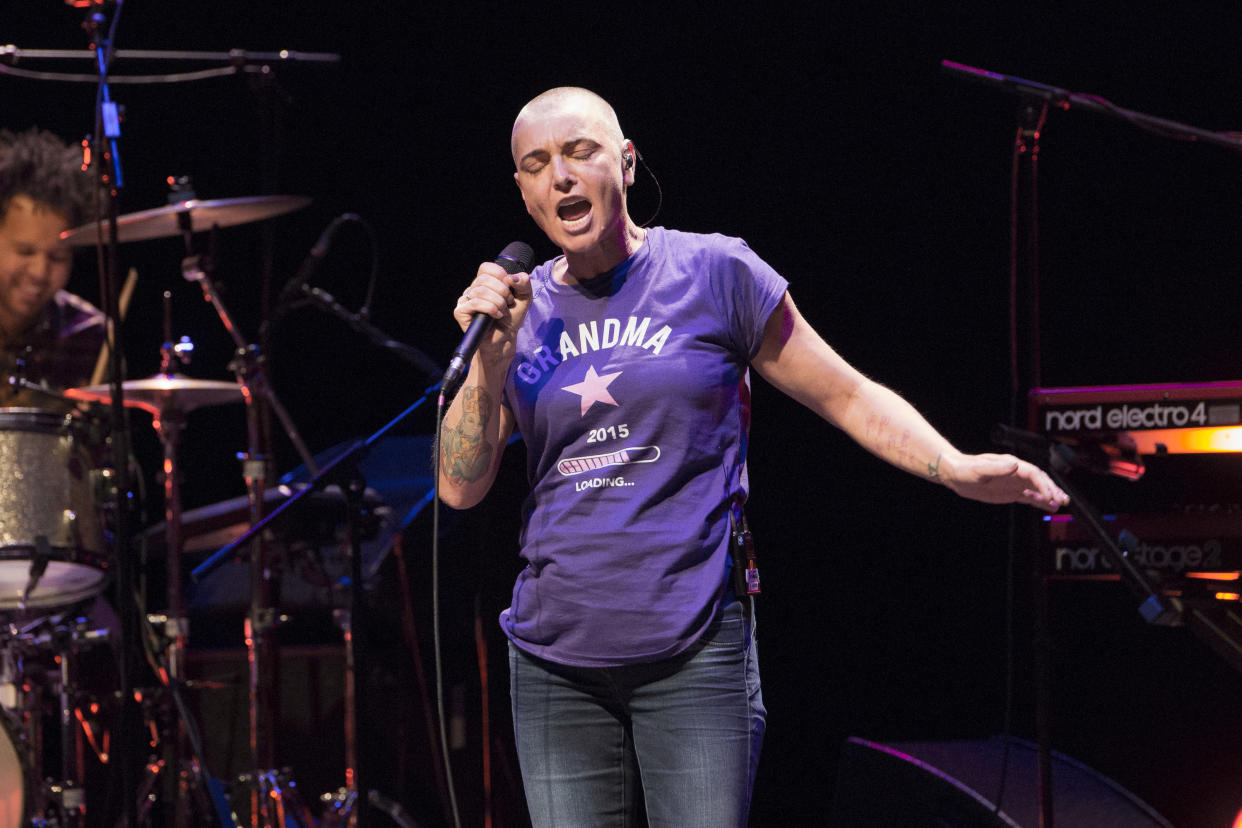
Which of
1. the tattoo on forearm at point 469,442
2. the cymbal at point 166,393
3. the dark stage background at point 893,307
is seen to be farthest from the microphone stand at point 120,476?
the tattoo on forearm at point 469,442

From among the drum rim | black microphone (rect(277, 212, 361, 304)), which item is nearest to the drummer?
the drum rim

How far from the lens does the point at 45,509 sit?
3.96 meters

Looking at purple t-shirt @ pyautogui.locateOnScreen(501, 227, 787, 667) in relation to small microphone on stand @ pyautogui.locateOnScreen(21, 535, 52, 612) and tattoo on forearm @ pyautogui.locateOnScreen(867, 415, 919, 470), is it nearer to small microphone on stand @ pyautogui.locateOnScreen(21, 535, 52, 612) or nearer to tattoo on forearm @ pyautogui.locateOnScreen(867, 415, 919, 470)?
tattoo on forearm @ pyautogui.locateOnScreen(867, 415, 919, 470)

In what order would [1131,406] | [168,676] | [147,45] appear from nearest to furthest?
[1131,406] < [168,676] < [147,45]

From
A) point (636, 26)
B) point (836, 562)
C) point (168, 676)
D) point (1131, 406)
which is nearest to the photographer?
point (1131, 406)

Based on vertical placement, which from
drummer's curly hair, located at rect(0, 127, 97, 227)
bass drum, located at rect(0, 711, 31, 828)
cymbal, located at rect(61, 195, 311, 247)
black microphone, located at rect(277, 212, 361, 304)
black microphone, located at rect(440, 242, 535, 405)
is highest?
drummer's curly hair, located at rect(0, 127, 97, 227)

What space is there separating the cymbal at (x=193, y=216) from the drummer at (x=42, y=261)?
1.69 feet

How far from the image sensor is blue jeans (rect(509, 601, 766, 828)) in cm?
185

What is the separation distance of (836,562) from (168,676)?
225cm

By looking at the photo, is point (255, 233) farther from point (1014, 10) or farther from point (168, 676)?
point (1014, 10)

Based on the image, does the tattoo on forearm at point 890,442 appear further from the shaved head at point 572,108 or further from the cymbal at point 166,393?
the cymbal at point 166,393

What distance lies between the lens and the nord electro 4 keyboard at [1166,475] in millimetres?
3100

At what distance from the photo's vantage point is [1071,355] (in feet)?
13.5

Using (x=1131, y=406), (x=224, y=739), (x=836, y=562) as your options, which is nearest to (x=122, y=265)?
(x=224, y=739)
